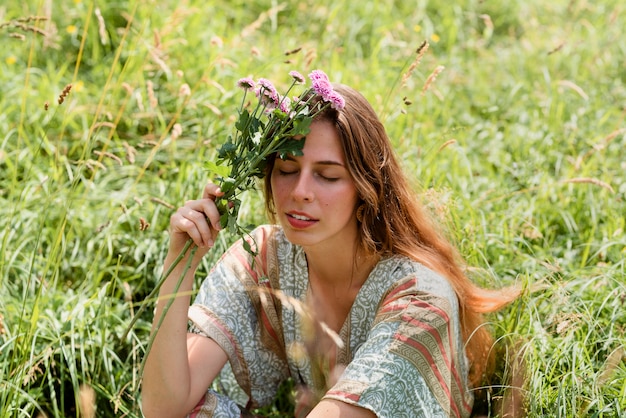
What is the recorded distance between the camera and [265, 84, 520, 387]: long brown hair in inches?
88.2

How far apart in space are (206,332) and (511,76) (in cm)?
276

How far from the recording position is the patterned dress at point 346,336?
7.14 feet

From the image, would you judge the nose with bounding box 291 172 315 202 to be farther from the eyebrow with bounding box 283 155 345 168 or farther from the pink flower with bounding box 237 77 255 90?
the pink flower with bounding box 237 77 255 90

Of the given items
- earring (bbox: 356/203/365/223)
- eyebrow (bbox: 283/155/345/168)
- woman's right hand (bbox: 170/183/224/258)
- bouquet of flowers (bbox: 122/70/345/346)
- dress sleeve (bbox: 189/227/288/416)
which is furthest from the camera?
dress sleeve (bbox: 189/227/288/416)

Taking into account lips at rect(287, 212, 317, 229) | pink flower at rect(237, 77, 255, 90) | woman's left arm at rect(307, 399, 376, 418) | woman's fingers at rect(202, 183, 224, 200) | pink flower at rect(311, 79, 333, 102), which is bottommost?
woman's left arm at rect(307, 399, 376, 418)

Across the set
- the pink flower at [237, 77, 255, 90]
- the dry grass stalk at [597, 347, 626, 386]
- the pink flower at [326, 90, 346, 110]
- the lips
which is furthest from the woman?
the dry grass stalk at [597, 347, 626, 386]

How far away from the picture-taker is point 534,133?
12.8ft

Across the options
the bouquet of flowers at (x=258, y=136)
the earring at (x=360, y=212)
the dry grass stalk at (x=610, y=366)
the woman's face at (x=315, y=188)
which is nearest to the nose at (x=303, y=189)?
the woman's face at (x=315, y=188)

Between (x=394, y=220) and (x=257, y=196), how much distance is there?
0.91m

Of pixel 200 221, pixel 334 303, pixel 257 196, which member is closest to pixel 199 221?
pixel 200 221

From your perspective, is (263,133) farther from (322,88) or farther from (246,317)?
(246,317)

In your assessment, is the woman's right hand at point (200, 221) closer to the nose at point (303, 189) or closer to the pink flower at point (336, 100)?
the nose at point (303, 189)

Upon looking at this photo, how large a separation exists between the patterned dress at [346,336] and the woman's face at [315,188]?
0.62ft

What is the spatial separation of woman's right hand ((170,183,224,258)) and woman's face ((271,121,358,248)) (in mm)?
202
